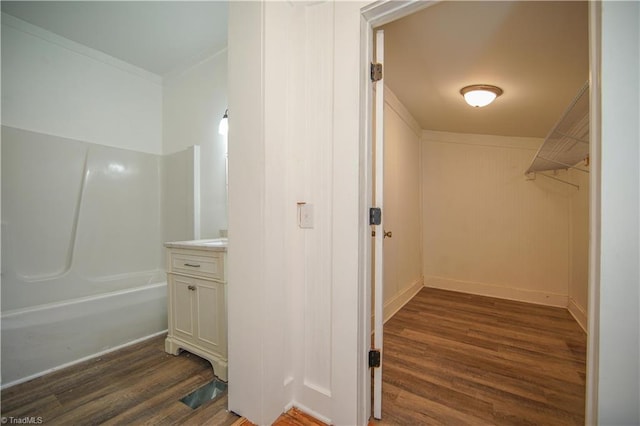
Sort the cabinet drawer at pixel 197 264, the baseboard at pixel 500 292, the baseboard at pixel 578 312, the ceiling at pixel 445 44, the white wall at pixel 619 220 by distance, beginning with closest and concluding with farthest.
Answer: the white wall at pixel 619 220
the ceiling at pixel 445 44
the cabinet drawer at pixel 197 264
the baseboard at pixel 578 312
the baseboard at pixel 500 292

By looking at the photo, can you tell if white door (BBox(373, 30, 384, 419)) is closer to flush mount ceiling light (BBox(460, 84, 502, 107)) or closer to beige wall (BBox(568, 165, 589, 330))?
flush mount ceiling light (BBox(460, 84, 502, 107))

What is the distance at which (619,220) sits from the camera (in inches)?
31.5

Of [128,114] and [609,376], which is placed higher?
[128,114]

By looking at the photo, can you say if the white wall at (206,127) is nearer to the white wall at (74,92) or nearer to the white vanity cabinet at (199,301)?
the white wall at (74,92)

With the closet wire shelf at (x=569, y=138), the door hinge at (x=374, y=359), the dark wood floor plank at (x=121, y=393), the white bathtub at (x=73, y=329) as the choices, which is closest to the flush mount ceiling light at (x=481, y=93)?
the closet wire shelf at (x=569, y=138)

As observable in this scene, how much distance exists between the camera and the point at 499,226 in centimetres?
360

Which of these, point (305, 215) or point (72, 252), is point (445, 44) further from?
point (72, 252)

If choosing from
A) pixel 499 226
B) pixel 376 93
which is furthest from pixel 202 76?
pixel 499 226

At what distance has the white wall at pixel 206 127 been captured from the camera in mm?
2734

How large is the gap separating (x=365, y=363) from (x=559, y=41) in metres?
2.12

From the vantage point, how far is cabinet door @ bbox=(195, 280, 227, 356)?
1.79 meters

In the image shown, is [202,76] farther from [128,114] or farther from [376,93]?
[376,93]

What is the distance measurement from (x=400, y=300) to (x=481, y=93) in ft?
7.41

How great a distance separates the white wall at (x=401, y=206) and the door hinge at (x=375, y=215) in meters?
1.21
